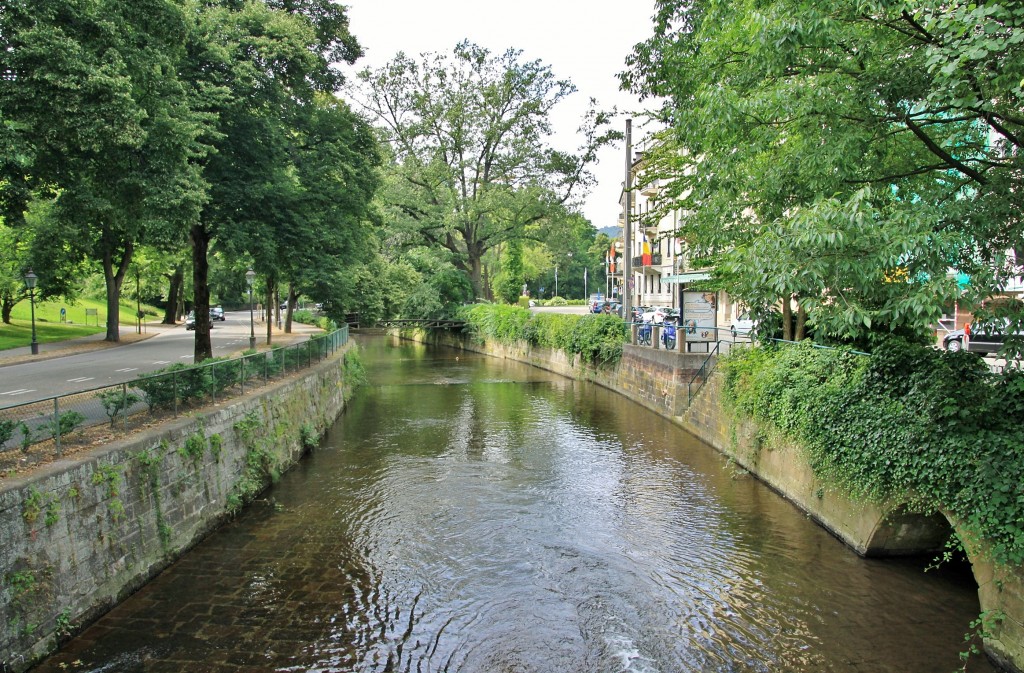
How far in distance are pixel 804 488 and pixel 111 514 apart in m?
11.6

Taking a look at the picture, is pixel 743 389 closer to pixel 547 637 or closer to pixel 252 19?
pixel 547 637

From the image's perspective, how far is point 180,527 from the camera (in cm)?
1040

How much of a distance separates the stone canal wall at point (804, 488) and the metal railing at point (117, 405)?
11258 mm

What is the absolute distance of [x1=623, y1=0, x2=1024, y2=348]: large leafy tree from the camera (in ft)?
23.1

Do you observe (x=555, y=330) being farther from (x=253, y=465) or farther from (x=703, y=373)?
(x=253, y=465)

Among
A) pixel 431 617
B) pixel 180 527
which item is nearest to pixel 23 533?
pixel 180 527

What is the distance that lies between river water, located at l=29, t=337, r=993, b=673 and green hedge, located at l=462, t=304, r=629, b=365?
511 inches

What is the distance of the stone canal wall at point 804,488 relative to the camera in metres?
7.38

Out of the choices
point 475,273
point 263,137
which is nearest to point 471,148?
point 475,273

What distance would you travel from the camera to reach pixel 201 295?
20.8 m

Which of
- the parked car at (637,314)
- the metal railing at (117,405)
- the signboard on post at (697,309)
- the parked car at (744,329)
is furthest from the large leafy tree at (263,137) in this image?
the parked car at (637,314)

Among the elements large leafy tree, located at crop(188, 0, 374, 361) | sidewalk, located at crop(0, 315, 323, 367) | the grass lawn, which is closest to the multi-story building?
large leafy tree, located at crop(188, 0, 374, 361)

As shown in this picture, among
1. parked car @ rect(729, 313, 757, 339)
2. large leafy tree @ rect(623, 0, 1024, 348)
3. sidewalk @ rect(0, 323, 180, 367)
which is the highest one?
large leafy tree @ rect(623, 0, 1024, 348)

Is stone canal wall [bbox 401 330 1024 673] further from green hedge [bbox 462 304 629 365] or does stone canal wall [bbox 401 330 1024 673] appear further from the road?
the road
